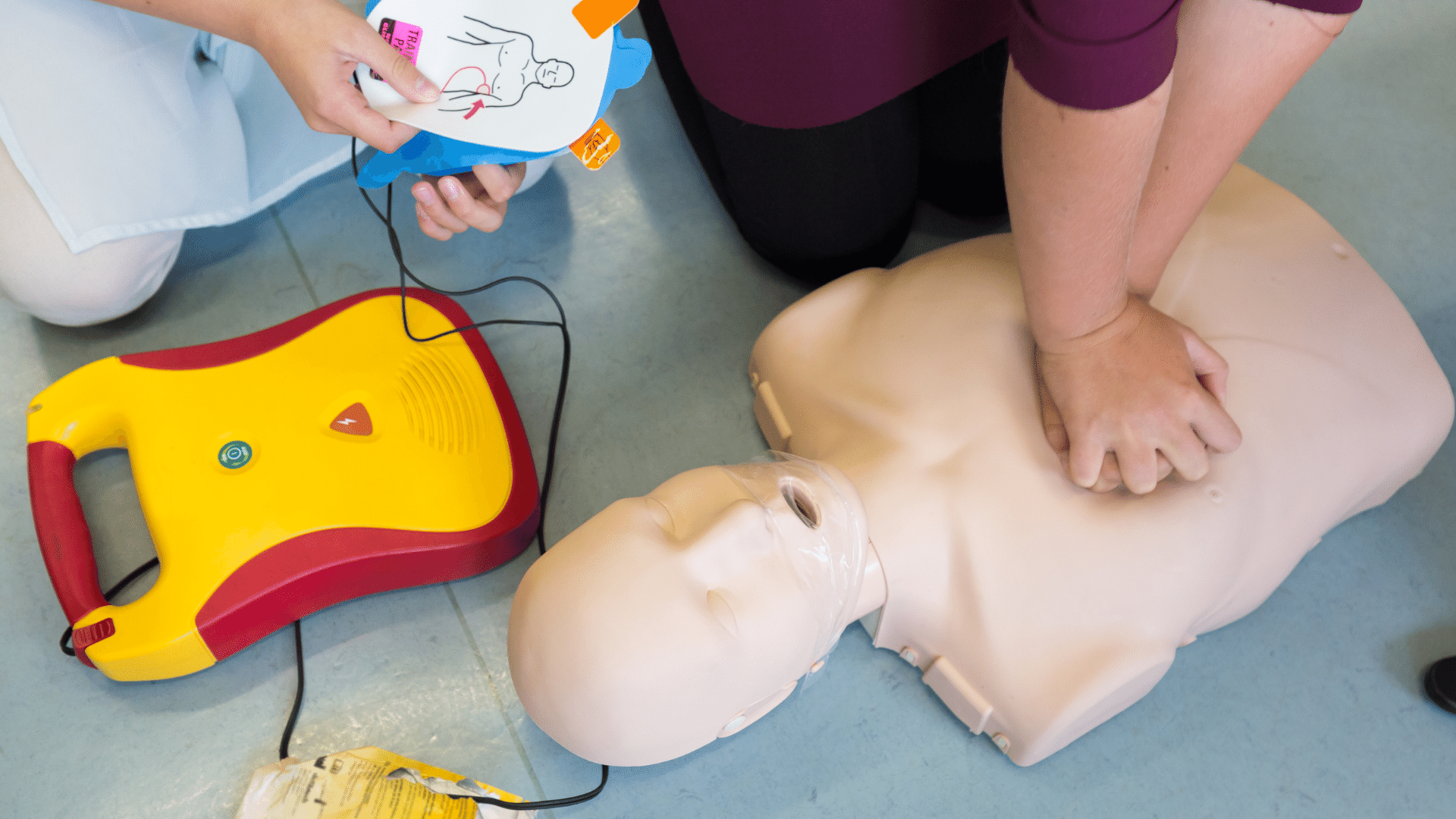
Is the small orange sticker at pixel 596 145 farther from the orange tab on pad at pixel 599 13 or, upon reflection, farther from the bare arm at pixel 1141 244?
the bare arm at pixel 1141 244

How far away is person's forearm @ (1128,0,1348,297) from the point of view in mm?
682

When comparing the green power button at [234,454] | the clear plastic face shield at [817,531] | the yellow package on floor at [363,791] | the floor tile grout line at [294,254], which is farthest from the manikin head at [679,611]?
the floor tile grout line at [294,254]

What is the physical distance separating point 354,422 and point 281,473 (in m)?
0.09

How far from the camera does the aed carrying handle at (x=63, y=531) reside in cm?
92

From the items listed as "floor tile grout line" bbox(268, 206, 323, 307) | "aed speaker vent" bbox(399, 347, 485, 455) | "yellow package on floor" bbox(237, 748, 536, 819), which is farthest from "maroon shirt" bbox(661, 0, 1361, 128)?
"yellow package on floor" bbox(237, 748, 536, 819)

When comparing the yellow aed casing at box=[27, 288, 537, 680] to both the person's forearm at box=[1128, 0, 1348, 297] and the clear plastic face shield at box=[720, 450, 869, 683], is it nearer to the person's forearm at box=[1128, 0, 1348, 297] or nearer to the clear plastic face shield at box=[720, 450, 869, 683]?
the clear plastic face shield at box=[720, 450, 869, 683]

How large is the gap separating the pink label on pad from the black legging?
38cm

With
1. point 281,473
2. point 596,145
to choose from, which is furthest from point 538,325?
point 596,145

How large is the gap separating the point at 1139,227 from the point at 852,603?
1.35ft

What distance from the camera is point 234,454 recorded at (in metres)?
0.94

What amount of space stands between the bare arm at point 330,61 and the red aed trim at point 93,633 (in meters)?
0.54

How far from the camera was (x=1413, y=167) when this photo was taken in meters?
1.20

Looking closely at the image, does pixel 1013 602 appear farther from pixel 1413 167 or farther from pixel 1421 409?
pixel 1413 167

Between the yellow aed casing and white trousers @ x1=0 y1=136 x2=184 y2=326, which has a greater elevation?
white trousers @ x1=0 y1=136 x2=184 y2=326
